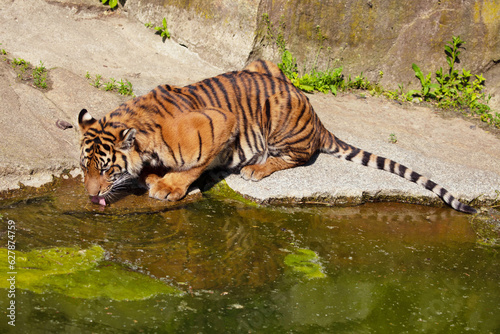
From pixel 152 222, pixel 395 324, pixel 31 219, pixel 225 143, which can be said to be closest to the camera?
pixel 395 324

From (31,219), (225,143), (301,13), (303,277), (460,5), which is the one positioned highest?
(460,5)

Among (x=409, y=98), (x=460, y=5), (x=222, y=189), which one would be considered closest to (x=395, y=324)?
(x=222, y=189)

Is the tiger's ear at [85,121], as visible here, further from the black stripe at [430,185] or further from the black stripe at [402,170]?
the black stripe at [430,185]

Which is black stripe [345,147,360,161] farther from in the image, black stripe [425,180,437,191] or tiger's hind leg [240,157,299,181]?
black stripe [425,180,437,191]

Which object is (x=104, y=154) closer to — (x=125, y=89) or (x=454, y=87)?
(x=125, y=89)

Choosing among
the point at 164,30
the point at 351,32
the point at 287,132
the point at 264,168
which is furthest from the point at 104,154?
the point at 351,32

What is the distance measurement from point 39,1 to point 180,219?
4.69m

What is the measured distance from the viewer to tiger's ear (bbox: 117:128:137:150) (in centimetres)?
398

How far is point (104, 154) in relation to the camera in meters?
4.06

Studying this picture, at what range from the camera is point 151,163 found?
14.4 ft

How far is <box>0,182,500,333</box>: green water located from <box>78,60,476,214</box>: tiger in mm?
295

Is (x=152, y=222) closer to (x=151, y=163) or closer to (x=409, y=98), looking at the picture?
(x=151, y=163)

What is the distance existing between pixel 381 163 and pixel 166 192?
7.37 feet

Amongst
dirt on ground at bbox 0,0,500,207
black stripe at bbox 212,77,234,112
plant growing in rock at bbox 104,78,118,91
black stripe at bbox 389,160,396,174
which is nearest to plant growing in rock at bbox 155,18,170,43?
dirt on ground at bbox 0,0,500,207
